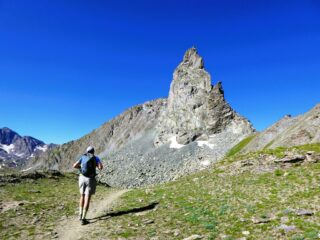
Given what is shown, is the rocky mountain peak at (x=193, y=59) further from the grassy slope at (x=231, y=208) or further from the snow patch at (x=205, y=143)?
the grassy slope at (x=231, y=208)

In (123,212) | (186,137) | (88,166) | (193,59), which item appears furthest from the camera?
(193,59)

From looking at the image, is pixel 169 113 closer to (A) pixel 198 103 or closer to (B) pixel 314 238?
(A) pixel 198 103

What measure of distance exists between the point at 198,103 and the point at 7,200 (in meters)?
158

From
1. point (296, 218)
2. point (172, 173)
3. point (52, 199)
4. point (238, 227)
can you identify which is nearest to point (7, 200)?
point (52, 199)

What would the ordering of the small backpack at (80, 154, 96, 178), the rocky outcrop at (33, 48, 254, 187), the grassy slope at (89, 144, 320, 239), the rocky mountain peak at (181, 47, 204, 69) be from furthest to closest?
the rocky mountain peak at (181, 47, 204, 69)
the rocky outcrop at (33, 48, 254, 187)
the small backpack at (80, 154, 96, 178)
the grassy slope at (89, 144, 320, 239)

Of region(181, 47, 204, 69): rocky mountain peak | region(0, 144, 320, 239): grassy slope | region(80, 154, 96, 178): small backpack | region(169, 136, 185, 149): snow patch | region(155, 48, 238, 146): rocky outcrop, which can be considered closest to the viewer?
region(0, 144, 320, 239): grassy slope

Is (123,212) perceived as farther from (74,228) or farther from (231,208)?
(231,208)

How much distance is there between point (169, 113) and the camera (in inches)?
7628

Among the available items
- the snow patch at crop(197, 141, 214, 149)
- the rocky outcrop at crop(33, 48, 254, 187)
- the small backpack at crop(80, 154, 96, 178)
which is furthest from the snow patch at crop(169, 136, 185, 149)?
the small backpack at crop(80, 154, 96, 178)

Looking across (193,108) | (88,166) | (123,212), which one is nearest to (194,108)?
(193,108)

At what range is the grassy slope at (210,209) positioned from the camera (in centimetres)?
1488

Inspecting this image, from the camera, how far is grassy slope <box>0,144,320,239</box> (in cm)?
1488

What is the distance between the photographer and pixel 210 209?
18.9 meters

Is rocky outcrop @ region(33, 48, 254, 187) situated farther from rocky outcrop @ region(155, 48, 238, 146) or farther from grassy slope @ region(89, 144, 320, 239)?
grassy slope @ region(89, 144, 320, 239)
